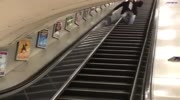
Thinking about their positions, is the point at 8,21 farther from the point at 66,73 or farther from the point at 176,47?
the point at 176,47

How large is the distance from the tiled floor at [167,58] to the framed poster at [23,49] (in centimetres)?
318

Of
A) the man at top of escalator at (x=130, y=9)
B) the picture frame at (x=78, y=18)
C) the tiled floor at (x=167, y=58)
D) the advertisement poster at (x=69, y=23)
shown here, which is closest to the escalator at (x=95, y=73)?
the tiled floor at (x=167, y=58)

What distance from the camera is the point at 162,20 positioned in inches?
535

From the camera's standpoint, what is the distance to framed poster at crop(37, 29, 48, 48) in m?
9.27

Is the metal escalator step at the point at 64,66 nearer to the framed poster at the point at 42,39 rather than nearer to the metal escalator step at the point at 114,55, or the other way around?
the metal escalator step at the point at 114,55

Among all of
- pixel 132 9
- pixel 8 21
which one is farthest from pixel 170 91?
pixel 132 9

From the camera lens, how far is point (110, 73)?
25.8 ft

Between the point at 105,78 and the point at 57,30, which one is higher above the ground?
the point at 57,30

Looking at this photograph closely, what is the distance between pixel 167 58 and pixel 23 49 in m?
3.74

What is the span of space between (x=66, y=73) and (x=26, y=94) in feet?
4.22

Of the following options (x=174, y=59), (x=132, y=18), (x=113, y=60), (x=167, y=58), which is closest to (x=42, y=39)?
(x=113, y=60)

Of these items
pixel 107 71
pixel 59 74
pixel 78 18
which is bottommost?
pixel 107 71

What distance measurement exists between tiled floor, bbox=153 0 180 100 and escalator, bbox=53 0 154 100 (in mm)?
437

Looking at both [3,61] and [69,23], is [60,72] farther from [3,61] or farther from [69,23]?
[69,23]
